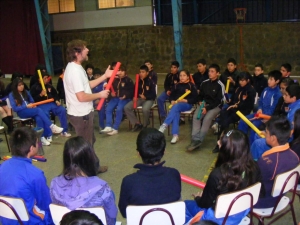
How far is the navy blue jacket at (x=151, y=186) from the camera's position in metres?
2.10

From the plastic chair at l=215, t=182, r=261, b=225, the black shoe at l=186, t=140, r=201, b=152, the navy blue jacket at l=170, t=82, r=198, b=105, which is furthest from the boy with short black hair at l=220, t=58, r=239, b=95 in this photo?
the plastic chair at l=215, t=182, r=261, b=225

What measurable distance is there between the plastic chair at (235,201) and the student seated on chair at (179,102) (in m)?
2.98

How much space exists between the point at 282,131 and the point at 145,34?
8833 millimetres

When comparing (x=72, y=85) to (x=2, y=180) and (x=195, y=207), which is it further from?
(x=195, y=207)

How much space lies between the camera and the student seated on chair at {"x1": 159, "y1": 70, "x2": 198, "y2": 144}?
204 inches

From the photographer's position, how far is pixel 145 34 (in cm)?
1110

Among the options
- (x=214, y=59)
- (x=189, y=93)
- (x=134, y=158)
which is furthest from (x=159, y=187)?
(x=214, y=59)

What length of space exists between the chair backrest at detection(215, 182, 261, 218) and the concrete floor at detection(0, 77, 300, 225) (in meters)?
1.41

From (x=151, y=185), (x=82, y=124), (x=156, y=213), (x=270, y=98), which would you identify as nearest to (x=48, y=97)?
(x=82, y=124)

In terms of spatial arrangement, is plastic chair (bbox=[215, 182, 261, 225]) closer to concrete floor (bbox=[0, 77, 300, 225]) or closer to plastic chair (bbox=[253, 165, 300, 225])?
plastic chair (bbox=[253, 165, 300, 225])

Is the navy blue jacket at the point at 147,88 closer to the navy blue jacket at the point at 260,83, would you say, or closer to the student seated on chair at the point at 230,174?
the navy blue jacket at the point at 260,83

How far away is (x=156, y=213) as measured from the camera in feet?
6.54

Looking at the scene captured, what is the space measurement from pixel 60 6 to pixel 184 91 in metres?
8.03

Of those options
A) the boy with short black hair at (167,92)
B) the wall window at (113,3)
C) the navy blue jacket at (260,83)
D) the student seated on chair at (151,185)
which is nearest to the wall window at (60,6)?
the wall window at (113,3)
